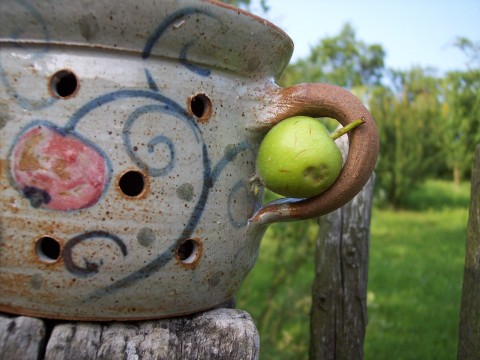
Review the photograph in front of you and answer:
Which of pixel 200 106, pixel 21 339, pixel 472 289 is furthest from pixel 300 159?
pixel 472 289

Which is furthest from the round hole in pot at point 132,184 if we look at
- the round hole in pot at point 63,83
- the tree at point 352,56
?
the tree at point 352,56

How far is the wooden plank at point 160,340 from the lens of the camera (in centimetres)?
116

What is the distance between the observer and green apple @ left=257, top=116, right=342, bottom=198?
119cm

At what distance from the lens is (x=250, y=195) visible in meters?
1.32

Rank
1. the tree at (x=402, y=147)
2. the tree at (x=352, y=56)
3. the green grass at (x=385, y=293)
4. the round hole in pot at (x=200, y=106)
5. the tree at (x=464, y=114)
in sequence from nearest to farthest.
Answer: the round hole in pot at (x=200, y=106) < the green grass at (x=385, y=293) < the tree at (x=464, y=114) < the tree at (x=402, y=147) < the tree at (x=352, y=56)

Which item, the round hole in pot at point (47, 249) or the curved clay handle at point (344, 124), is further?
the curved clay handle at point (344, 124)

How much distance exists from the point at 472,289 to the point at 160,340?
1078 millimetres

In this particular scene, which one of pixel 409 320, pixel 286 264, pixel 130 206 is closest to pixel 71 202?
pixel 130 206

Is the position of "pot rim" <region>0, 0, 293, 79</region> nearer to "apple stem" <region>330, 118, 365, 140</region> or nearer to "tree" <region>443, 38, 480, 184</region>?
"apple stem" <region>330, 118, 365, 140</region>

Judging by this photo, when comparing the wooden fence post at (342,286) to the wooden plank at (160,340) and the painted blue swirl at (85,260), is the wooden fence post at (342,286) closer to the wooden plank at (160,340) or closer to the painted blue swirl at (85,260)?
the wooden plank at (160,340)

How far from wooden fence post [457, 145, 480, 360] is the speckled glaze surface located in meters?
0.95

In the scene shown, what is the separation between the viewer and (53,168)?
1.10 metres

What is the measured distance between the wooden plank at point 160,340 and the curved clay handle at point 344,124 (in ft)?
0.95

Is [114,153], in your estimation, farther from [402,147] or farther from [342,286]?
[402,147]
